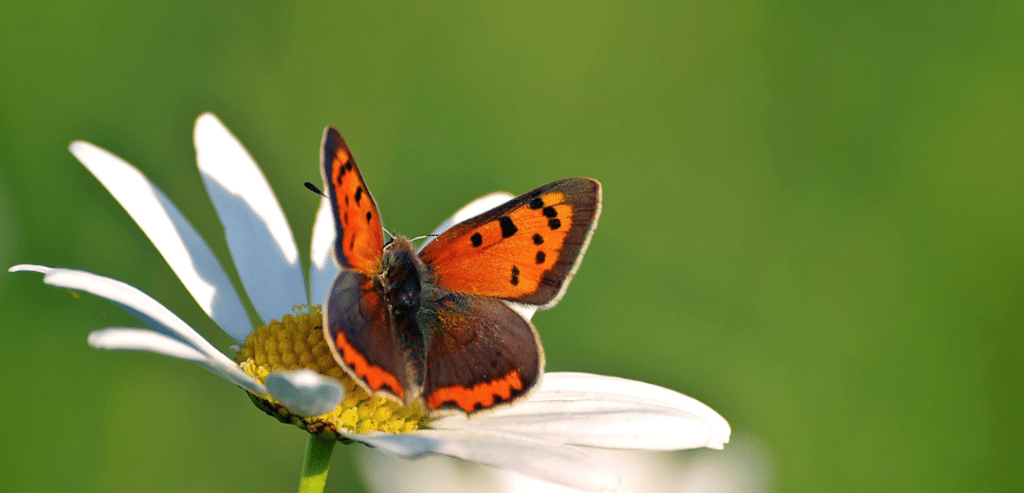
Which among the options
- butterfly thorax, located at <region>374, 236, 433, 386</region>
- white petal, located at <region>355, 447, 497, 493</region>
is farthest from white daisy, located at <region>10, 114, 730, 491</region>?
white petal, located at <region>355, 447, 497, 493</region>

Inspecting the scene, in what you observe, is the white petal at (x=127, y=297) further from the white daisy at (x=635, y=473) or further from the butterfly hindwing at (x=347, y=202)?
the white daisy at (x=635, y=473)

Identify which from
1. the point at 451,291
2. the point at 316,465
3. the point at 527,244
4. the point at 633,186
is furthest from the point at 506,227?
the point at 633,186

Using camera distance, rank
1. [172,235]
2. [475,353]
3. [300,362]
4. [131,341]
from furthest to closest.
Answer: [172,235] < [300,362] < [475,353] < [131,341]

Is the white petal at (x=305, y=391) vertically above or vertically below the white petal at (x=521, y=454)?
above

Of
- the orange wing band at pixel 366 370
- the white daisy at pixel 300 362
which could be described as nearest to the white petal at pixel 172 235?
the white daisy at pixel 300 362

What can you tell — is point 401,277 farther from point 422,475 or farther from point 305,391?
point 422,475

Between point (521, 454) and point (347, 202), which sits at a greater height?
point (347, 202)

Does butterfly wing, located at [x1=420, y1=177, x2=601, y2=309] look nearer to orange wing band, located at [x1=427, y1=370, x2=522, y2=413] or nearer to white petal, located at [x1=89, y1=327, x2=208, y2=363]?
orange wing band, located at [x1=427, y1=370, x2=522, y2=413]

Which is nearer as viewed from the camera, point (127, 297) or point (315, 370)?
point (127, 297)

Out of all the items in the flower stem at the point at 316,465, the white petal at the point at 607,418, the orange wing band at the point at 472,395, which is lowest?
the flower stem at the point at 316,465
